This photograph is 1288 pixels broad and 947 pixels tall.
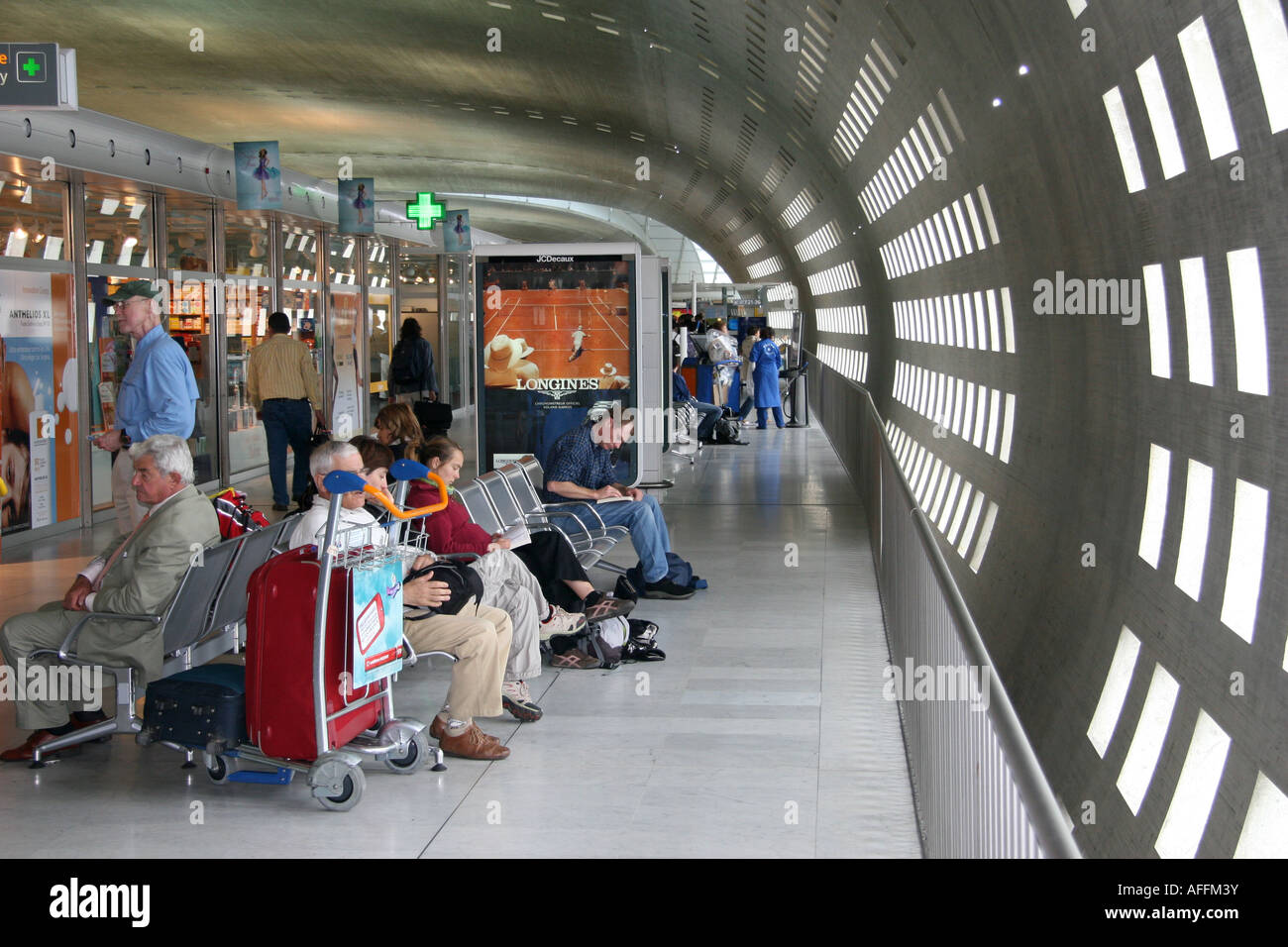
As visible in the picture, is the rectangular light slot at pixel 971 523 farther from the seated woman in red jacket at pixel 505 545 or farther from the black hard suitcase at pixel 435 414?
the seated woman in red jacket at pixel 505 545

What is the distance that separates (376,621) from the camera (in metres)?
5.93

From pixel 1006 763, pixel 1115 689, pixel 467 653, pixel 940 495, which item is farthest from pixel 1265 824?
pixel 940 495

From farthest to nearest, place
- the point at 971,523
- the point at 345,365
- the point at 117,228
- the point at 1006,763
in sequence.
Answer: the point at 345,365 → the point at 971,523 → the point at 117,228 → the point at 1006,763

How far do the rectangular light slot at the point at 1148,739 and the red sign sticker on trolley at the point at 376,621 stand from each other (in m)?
4.12

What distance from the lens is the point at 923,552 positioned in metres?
5.75

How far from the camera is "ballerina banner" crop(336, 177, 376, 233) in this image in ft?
66.3

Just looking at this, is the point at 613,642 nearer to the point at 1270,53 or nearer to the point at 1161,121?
the point at 1161,121

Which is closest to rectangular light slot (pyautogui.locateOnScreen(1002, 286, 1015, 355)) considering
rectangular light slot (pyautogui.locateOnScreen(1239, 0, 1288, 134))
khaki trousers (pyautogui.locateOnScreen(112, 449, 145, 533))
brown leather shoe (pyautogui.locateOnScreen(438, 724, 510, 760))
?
rectangular light slot (pyautogui.locateOnScreen(1239, 0, 1288, 134))

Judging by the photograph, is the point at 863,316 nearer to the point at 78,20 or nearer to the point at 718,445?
the point at 718,445

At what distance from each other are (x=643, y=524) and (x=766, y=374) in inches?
656

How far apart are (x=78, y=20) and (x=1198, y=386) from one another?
61.7 feet

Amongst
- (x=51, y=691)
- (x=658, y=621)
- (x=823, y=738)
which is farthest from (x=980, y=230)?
(x=51, y=691)

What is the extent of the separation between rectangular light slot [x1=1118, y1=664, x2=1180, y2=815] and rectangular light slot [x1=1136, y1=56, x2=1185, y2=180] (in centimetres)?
270

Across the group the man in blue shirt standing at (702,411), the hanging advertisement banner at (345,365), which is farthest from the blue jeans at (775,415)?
the hanging advertisement banner at (345,365)
